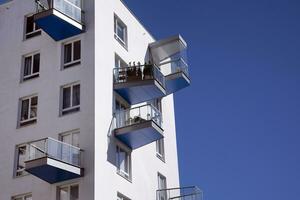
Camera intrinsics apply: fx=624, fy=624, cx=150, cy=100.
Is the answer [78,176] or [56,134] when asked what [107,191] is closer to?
[78,176]

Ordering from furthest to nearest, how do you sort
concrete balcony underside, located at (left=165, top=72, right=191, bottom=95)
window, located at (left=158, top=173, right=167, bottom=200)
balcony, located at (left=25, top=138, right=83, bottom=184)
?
concrete balcony underside, located at (left=165, top=72, right=191, bottom=95), window, located at (left=158, top=173, right=167, bottom=200), balcony, located at (left=25, top=138, right=83, bottom=184)

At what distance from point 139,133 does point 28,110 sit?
19.9 ft

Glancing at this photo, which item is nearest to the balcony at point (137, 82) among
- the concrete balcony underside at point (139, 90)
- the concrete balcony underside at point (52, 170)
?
the concrete balcony underside at point (139, 90)

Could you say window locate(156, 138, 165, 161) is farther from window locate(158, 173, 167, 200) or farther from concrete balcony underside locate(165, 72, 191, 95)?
concrete balcony underside locate(165, 72, 191, 95)

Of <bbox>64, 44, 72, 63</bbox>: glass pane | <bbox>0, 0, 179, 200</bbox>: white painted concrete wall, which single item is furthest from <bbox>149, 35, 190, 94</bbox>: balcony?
<bbox>64, 44, 72, 63</bbox>: glass pane

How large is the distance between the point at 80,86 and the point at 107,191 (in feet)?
18.9

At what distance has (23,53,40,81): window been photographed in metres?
34.3

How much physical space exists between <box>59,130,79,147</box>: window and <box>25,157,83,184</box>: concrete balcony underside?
5.99 feet

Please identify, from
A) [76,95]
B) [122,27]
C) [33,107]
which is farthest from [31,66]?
[122,27]

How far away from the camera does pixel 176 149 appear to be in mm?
39875

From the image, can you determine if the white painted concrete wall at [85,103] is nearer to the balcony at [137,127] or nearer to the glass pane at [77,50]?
the glass pane at [77,50]

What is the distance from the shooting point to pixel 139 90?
33844 mm

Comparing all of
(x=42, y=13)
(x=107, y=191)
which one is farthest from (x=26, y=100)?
(x=107, y=191)

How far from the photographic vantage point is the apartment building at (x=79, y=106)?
29.9 meters
